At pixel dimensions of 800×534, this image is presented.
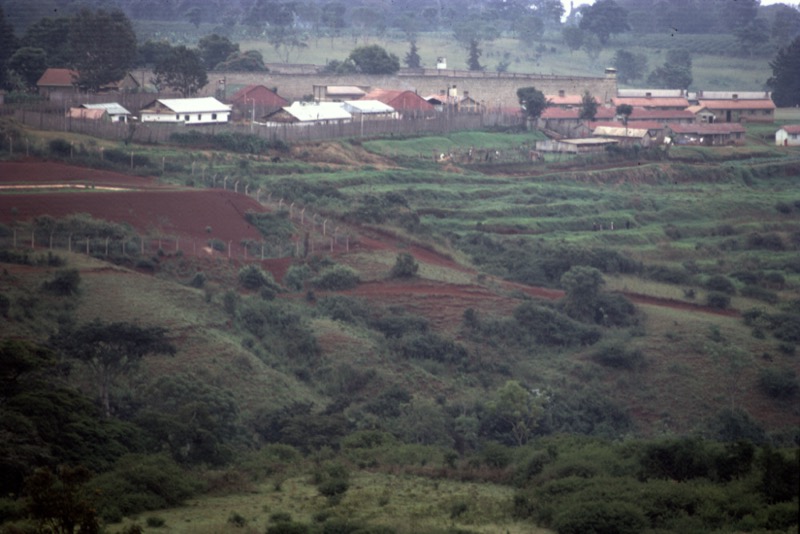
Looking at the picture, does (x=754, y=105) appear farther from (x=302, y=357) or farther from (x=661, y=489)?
(x=661, y=489)

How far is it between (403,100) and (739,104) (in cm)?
2304

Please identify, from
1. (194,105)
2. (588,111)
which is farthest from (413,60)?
(194,105)

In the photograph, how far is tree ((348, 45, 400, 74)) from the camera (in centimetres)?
7781

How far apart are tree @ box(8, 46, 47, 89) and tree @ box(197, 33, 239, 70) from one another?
46.5 feet

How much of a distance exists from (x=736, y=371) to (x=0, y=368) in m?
20.6

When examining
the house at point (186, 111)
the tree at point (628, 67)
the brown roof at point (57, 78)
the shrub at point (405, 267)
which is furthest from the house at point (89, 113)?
the tree at point (628, 67)

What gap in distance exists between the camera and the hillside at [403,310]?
102ft

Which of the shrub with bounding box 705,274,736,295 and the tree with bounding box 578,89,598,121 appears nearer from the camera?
the shrub with bounding box 705,274,736,295

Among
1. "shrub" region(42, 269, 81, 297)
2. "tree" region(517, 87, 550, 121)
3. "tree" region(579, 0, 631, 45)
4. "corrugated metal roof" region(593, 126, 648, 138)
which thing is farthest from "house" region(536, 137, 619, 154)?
"tree" region(579, 0, 631, 45)

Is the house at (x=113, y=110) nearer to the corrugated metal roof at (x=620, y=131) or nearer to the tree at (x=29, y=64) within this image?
the tree at (x=29, y=64)

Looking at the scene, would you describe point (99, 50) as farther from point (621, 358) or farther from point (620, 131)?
point (621, 358)

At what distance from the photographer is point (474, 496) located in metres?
24.6

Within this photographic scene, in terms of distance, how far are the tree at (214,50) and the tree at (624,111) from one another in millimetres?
22903

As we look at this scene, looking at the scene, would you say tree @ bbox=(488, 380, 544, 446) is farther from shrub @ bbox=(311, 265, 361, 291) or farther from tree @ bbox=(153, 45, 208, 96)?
tree @ bbox=(153, 45, 208, 96)
